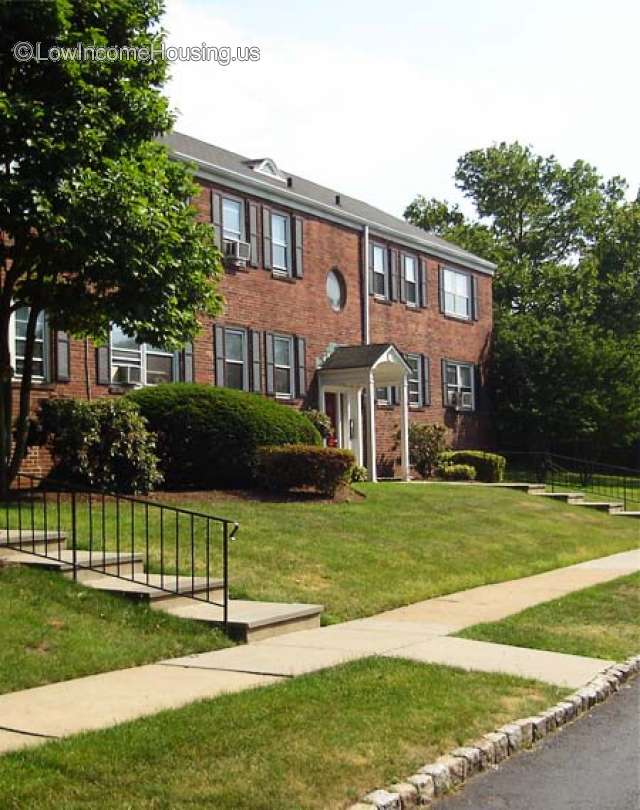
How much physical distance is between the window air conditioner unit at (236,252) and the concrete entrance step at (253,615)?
1377 centimetres

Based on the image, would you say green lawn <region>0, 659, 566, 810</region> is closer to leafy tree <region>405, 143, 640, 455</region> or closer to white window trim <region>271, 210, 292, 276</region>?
white window trim <region>271, 210, 292, 276</region>

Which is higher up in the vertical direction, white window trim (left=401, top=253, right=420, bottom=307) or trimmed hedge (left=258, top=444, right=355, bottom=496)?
white window trim (left=401, top=253, right=420, bottom=307)

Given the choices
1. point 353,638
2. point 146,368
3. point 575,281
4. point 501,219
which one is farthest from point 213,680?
point 501,219

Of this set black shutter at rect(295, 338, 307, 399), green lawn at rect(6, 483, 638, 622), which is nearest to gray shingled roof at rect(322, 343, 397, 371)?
black shutter at rect(295, 338, 307, 399)

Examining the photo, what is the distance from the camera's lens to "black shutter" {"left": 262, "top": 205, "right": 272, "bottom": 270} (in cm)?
2480

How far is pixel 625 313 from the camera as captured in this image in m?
44.5

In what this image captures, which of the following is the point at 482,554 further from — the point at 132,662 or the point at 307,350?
the point at 307,350

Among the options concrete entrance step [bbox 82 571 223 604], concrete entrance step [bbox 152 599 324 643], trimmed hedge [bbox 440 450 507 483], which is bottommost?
concrete entrance step [bbox 152 599 324 643]

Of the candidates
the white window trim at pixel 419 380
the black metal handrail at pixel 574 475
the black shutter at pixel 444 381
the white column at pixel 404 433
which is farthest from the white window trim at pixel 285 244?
the black metal handrail at pixel 574 475

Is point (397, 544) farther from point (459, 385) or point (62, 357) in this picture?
point (459, 385)

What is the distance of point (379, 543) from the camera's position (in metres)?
14.8

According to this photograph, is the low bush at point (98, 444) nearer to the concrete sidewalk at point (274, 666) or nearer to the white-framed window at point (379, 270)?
the concrete sidewalk at point (274, 666)

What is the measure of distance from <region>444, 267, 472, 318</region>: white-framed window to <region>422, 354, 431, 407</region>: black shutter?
2.35m

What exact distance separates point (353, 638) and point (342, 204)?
2178cm
